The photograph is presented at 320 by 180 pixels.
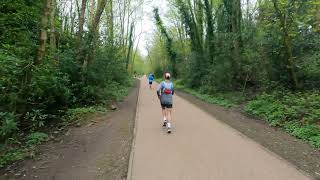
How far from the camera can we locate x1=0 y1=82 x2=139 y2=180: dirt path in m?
6.79

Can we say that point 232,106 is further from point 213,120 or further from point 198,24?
point 198,24

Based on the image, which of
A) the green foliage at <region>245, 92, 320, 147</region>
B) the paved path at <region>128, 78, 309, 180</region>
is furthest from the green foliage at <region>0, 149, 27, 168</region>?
the green foliage at <region>245, 92, 320, 147</region>

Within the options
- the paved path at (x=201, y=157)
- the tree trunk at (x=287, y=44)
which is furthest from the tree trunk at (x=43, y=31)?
the tree trunk at (x=287, y=44)

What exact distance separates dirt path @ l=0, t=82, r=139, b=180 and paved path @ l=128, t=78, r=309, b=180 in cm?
38

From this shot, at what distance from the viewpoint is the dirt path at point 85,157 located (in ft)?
22.3

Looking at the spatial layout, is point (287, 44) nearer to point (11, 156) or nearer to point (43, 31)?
point (43, 31)

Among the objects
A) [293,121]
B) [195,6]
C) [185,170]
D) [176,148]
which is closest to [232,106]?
[293,121]

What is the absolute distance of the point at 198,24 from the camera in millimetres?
33188

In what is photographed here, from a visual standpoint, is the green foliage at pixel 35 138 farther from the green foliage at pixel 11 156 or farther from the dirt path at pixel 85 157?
the green foliage at pixel 11 156

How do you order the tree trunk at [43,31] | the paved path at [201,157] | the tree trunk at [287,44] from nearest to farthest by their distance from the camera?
the paved path at [201,157] < the tree trunk at [43,31] < the tree trunk at [287,44]

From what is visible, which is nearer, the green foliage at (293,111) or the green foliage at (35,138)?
the green foliage at (35,138)

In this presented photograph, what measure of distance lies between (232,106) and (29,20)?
10776 mm

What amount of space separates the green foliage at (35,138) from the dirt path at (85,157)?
0.43 meters

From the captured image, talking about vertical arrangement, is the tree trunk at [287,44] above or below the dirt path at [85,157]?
above
